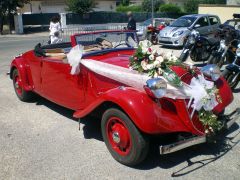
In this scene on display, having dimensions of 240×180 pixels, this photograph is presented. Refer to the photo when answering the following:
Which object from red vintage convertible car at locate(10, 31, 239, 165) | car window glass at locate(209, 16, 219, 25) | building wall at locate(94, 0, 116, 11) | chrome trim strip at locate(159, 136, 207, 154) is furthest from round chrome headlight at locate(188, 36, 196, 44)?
building wall at locate(94, 0, 116, 11)

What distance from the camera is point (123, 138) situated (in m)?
4.31

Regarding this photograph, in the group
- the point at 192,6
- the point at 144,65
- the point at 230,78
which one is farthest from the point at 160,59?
the point at 192,6

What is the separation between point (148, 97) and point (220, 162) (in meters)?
1.19

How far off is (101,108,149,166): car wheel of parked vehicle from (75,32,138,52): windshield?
1509 millimetres

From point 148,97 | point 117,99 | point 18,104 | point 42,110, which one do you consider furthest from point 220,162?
point 18,104

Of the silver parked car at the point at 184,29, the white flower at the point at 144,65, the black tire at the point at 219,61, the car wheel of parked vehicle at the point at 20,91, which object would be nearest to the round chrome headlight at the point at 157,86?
the white flower at the point at 144,65

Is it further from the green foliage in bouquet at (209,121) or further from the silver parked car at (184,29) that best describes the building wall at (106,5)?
the green foliage in bouquet at (209,121)

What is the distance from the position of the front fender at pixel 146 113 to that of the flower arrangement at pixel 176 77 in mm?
310

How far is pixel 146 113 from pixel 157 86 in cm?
33

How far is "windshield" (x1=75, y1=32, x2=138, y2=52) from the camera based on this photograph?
18.4 ft

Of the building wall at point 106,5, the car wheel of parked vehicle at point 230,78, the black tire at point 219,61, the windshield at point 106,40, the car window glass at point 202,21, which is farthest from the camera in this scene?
the building wall at point 106,5

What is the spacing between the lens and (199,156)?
4.57m

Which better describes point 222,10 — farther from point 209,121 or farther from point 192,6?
point 209,121

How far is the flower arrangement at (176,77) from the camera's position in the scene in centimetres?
435
